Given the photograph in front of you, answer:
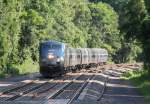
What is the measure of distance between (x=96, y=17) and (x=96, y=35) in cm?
1109

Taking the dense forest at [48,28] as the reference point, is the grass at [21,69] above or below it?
below

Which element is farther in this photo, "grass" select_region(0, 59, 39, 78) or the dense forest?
the dense forest

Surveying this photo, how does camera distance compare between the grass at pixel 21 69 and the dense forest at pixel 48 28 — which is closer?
the grass at pixel 21 69

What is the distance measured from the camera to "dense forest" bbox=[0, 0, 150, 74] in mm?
53344

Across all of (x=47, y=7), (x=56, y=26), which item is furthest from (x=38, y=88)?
(x=56, y=26)

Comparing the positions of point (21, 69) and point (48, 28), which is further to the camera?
point (48, 28)

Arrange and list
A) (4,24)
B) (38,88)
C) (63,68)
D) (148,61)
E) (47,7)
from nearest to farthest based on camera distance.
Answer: (38,88) < (148,61) < (63,68) < (4,24) < (47,7)

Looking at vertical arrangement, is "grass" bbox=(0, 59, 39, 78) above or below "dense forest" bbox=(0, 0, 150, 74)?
below

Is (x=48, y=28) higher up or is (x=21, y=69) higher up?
(x=48, y=28)

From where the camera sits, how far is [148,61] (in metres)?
47.3

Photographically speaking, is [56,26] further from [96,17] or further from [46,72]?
[96,17]

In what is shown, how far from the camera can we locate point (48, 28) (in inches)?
3024

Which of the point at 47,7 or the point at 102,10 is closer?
the point at 47,7

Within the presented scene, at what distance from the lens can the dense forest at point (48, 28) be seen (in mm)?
53344
